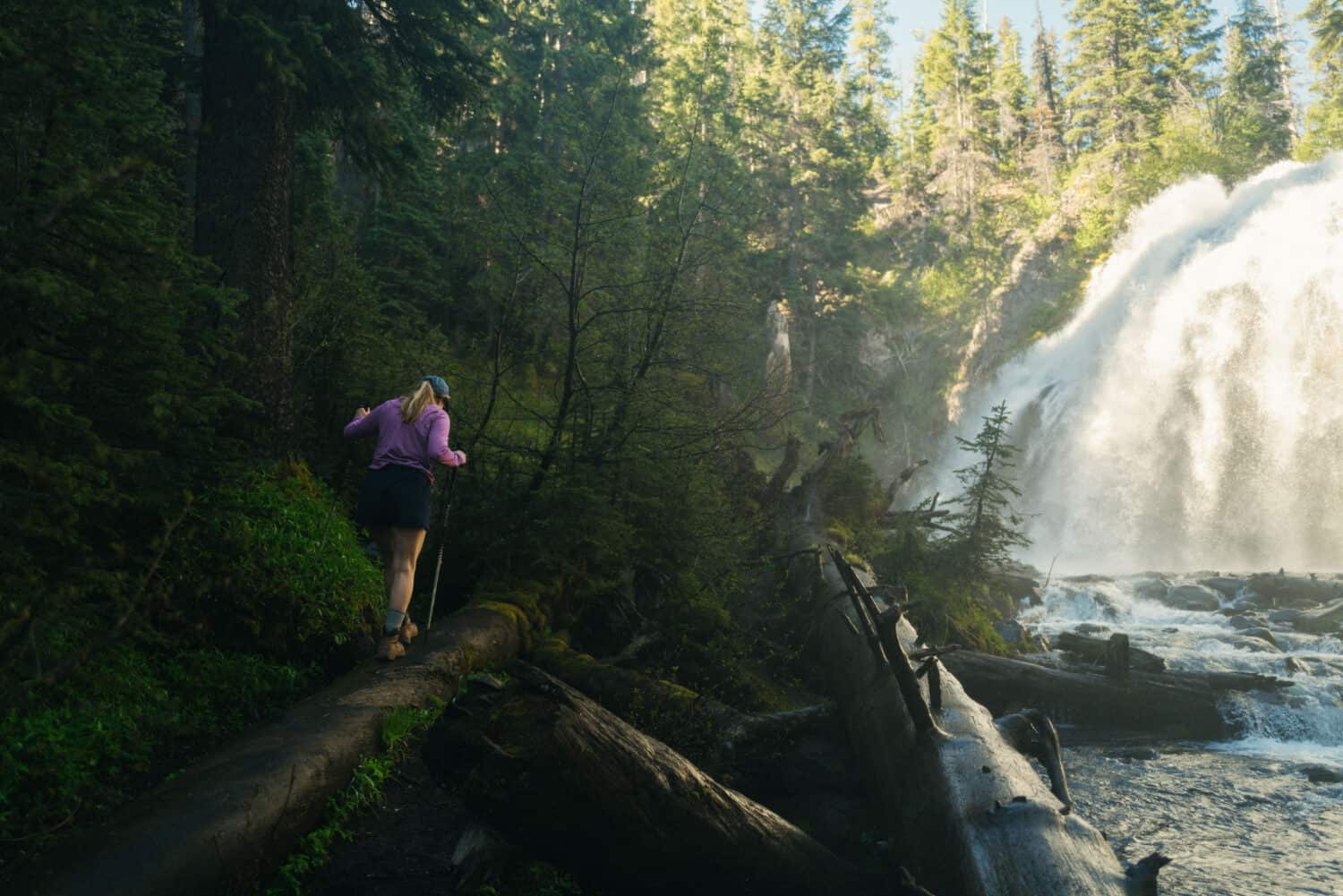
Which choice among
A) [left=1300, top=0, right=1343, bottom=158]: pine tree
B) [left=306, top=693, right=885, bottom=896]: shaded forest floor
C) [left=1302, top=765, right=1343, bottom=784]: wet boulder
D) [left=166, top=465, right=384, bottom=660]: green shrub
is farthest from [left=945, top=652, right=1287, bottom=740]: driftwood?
[left=1300, top=0, right=1343, bottom=158]: pine tree

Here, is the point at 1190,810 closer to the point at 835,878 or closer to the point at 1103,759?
the point at 1103,759

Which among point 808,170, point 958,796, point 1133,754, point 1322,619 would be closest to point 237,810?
point 958,796

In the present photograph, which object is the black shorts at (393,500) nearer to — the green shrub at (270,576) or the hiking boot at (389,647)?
the green shrub at (270,576)

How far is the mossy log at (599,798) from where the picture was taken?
3691 millimetres

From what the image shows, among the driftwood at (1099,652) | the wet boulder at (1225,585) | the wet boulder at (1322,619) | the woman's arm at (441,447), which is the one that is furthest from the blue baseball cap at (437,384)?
the wet boulder at (1225,585)

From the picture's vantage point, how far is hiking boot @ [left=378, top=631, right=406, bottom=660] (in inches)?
227

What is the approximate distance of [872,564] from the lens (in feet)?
48.3

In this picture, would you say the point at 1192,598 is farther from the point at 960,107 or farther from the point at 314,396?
the point at 960,107

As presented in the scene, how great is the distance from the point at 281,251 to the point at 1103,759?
10.3 meters

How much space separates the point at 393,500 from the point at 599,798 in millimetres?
3036

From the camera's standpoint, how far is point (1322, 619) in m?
15.8

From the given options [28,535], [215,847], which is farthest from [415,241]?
[215,847]

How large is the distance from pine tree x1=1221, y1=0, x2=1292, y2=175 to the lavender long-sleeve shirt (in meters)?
53.6

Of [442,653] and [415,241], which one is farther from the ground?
[415,241]
